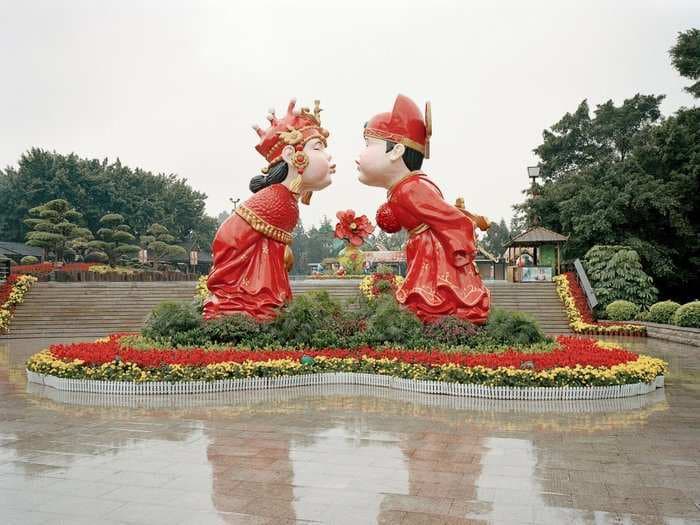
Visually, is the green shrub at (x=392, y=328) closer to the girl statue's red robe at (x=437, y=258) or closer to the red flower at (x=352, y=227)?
the girl statue's red robe at (x=437, y=258)

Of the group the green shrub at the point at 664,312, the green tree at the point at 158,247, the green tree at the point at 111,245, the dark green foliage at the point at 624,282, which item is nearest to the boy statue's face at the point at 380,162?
the green shrub at the point at 664,312

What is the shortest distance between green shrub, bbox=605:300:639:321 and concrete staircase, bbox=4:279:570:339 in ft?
4.79

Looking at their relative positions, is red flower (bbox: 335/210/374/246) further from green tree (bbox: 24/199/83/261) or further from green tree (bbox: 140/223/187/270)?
green tree (bbox: 140/223/187/270)

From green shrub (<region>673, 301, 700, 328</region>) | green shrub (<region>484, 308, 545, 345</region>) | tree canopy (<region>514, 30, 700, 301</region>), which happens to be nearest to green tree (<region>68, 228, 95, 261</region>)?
tree canopy (<region>514, 30, 700, 301</region>)

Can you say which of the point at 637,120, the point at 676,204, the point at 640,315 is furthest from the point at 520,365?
the point at 637,120

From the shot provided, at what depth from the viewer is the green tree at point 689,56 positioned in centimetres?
2319

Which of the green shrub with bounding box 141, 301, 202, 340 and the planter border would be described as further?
the green shrub with bounding box 141, 301, 202, 340

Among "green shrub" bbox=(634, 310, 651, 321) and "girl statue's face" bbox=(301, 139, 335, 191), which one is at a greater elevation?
"girl statue's face" bbox=(301, 139, 335, 191)

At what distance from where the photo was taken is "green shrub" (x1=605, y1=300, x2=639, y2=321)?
62.6 feet

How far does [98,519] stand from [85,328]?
16.2 meters

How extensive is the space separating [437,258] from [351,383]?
9.60ft

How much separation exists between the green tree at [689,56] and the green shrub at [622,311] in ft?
33.0

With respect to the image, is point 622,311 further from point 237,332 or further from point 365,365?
point 237,332

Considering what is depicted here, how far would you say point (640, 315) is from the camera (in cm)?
1889
